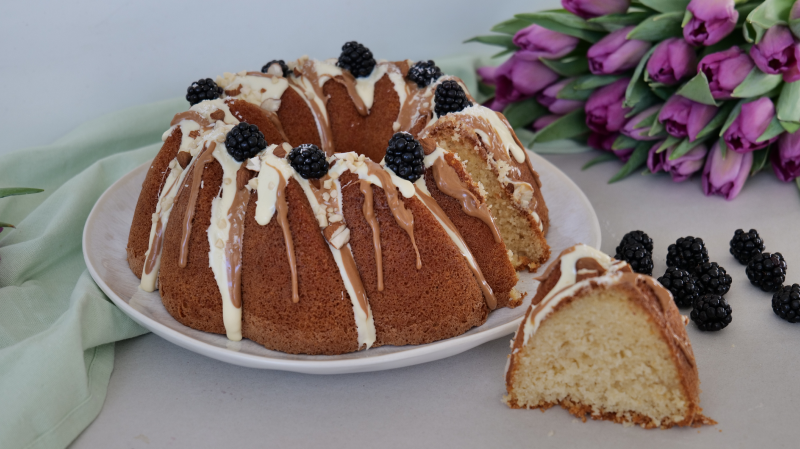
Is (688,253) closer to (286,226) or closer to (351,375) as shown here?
(351,375)

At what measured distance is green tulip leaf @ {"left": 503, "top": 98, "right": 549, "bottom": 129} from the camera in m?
3.74

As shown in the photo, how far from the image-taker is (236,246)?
217cm

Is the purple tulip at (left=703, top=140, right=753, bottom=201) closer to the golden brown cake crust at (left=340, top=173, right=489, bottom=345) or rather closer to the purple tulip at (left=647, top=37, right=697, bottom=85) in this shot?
the purple tulip at (left=647, top=37, right=697, bottom=85)

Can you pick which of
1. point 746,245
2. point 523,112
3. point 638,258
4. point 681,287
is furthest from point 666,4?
point 681,287

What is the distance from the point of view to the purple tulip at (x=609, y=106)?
3.31 meters

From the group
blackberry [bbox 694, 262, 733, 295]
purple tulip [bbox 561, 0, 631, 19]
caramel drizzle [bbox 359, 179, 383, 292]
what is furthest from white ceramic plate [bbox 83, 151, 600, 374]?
purple tulip [bbox 561, 0, 631, 19]

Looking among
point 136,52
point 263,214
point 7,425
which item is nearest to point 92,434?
point 7,425

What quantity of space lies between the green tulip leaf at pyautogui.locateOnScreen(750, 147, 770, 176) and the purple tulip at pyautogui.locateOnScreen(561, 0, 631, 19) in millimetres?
907

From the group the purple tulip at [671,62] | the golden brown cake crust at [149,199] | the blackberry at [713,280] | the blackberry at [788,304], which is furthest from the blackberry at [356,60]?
the blackberry at [788,304]

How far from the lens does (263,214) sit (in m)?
2.11

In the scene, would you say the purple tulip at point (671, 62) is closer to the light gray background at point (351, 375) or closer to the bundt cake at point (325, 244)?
the light gray background at point (351, 375)

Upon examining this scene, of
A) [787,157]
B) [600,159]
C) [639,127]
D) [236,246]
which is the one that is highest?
[236,246]

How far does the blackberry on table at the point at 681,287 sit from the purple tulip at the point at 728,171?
3.00 feet

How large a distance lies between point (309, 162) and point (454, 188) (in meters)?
0.45
